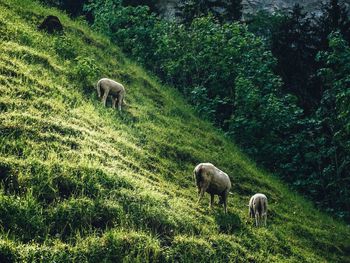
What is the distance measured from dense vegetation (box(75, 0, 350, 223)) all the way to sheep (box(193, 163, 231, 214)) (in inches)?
477

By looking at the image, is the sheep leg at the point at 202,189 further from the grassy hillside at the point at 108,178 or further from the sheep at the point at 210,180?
the grassy hillside at the point at 108,178

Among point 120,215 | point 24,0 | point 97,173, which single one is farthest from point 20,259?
point 24,0

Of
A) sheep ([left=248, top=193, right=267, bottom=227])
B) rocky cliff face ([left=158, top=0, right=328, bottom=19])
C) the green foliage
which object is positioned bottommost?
sheep ([left=248, top=193, right=267, bottom=227])

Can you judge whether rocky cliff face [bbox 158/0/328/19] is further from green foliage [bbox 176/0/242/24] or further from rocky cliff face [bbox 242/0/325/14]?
green foliage [bbox 176/0/242/24]

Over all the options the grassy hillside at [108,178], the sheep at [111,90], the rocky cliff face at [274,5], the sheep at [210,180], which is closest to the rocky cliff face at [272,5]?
the rocky cliff face at [274,5]

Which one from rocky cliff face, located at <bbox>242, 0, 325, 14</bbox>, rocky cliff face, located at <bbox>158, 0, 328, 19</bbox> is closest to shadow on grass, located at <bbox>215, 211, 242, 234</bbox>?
rocky cliff face, located at <bbox>158, 0, 328, 19</bbox>

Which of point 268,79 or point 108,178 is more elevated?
point 268,79

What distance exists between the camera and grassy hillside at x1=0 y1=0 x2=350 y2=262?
325 inches

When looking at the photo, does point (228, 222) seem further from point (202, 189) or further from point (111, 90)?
point (111, 90)

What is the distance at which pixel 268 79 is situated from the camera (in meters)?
28.5

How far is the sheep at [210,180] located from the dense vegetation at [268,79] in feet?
39.8

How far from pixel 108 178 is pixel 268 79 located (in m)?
20.7

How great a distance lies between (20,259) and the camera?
690cm

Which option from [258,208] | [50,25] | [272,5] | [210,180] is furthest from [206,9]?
[210,180]
